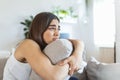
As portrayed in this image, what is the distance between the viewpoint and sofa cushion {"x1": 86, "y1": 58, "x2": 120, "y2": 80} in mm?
1668

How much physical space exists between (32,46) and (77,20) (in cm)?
389

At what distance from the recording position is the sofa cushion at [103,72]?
1.67m

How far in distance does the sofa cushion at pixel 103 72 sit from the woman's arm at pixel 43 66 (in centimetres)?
80

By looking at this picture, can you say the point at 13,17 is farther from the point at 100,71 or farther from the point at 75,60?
the point at 75,60

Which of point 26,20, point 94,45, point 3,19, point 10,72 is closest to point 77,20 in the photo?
point 94,45

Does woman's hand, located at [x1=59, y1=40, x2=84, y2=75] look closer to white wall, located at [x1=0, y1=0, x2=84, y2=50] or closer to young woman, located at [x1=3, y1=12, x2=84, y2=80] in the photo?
young woman, located at [x1=3, y1=12, x2=84, y2=80]

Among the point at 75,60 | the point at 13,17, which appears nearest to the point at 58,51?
the point at 75,60

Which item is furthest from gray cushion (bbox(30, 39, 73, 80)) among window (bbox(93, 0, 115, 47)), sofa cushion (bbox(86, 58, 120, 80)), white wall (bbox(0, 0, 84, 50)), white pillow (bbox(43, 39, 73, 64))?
window (bbox(93, 0, 115, 47))

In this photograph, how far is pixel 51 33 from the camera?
1072 mm

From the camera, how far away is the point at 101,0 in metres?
4.71

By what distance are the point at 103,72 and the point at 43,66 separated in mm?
899

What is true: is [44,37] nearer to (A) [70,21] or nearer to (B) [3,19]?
(B) [3,19]

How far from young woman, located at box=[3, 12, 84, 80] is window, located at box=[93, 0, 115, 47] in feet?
11.8

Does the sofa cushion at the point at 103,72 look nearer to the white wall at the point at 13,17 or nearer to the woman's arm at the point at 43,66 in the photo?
the woman's arm at the point at 43,66
